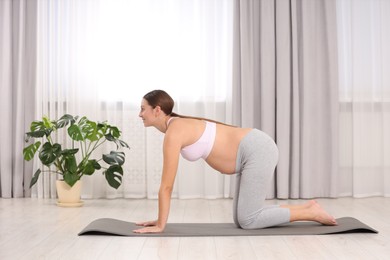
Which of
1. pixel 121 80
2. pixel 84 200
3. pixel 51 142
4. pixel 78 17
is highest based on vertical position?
pixel 78 17

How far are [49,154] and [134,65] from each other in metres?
1.16

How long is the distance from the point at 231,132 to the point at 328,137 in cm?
224

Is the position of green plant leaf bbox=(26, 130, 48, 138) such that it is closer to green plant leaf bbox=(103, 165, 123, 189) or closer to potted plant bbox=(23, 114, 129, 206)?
potted plant bbox=(23, 114, 129, 206)

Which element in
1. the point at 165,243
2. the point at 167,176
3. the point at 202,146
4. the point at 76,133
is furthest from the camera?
the point at 76,133

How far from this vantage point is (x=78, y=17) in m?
6.08

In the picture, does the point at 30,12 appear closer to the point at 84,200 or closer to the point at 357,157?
the point at 84,200

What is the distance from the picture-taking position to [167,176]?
3795mm

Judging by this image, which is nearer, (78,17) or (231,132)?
(231,132)

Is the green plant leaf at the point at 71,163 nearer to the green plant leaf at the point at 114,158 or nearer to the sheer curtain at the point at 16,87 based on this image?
the green plant leaf at the point at 114,158

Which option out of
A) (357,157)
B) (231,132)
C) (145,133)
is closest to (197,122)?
(231,132)

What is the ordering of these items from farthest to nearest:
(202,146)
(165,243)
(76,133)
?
(76,133)
(202,146)
(165,243)

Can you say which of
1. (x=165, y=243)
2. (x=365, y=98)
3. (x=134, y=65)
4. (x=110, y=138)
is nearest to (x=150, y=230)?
(x=165, y=243)

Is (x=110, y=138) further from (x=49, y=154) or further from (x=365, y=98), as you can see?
(x=365, y=98)

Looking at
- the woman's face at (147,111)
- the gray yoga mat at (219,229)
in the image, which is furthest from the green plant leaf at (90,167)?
the woman's face at (147,111)
